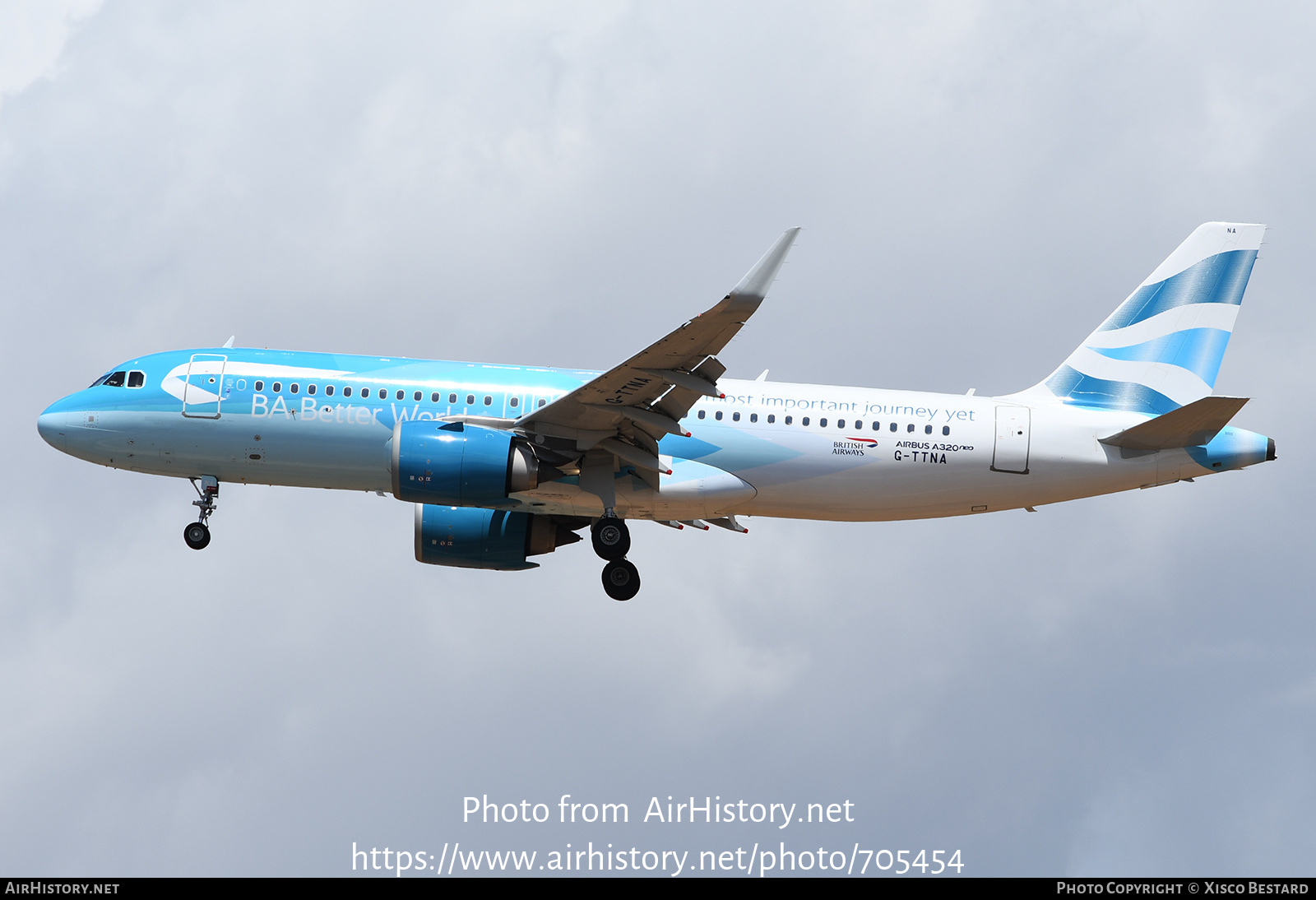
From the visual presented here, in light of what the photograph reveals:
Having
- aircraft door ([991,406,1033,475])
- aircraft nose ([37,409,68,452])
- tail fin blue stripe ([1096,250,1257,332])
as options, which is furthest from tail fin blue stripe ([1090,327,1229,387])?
aircraft nose ([37,409,68,452])

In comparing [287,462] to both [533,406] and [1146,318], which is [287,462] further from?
[1146,318]

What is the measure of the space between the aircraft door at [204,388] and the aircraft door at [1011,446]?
16964 millimetres

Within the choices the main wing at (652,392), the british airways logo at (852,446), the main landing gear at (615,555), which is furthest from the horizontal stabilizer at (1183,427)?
the main landing gear at (615,555)

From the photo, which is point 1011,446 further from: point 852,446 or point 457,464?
point 457,464

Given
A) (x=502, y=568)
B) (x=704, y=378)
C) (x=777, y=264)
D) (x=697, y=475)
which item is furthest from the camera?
(x=502, y=568)

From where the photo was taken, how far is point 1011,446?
104 feet

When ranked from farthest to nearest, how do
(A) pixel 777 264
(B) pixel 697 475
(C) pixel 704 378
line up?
(B) pixel 697 475 → (C) pixel 704 378 → (A) pixel 777 264

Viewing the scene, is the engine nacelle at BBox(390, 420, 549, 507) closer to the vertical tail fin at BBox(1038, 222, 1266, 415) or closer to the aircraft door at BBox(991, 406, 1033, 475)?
the aircraft door at BBox(991, 406, 1033, 475)

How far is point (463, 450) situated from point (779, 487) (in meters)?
6.88

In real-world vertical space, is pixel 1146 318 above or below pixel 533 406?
above

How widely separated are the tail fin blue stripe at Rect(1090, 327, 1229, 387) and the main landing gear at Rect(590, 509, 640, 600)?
471 inches

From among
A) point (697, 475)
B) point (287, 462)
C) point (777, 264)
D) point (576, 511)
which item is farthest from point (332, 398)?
point (777, 264)

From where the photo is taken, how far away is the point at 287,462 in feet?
104

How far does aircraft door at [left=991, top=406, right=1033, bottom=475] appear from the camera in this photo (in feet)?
104
